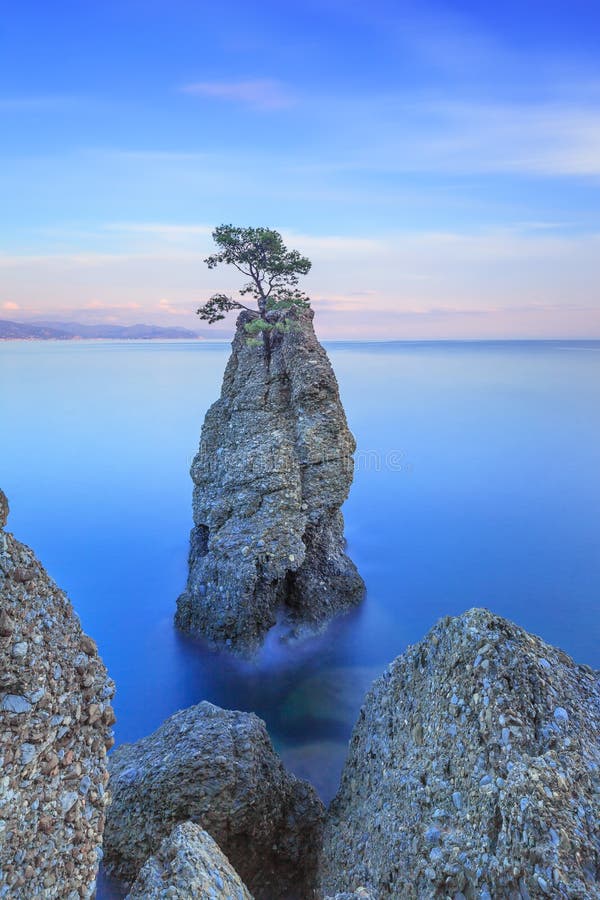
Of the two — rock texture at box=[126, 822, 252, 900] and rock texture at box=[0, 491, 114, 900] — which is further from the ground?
rock texture at box=[0, 491, 114, 900]

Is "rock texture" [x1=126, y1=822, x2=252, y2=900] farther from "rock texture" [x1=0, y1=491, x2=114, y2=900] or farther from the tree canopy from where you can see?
the tree canopy

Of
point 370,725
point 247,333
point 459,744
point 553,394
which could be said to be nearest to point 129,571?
point 247,333

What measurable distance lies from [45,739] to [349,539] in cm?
2694

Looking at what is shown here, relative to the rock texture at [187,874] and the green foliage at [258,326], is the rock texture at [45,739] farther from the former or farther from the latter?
the green foliage at [258,326]

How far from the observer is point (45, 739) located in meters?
5.69

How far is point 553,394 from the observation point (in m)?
92.9

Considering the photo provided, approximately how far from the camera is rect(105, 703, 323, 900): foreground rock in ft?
32.7

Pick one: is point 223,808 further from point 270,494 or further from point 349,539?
point 349,539

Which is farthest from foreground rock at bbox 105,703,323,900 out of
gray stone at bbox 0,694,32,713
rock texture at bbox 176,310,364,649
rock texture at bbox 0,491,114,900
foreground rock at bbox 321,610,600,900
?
rock texture at bbox 176,310,364,649

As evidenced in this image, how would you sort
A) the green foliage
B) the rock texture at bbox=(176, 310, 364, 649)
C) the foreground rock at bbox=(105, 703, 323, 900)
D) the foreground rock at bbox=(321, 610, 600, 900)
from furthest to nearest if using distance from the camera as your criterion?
the green foliage → the rock texture at bbox=(176, 310, 364, 649) → the foreground rock at bbox=(105, 703, 323, 900) → the foreground rock at bbox=(321, 610, 600, 900)

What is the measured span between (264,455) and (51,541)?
18.4 m

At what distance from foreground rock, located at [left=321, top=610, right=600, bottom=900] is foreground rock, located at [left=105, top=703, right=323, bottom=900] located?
3.55 ft

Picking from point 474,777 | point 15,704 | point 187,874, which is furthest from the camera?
point 474,777

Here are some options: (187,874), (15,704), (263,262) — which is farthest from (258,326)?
(187,874)
